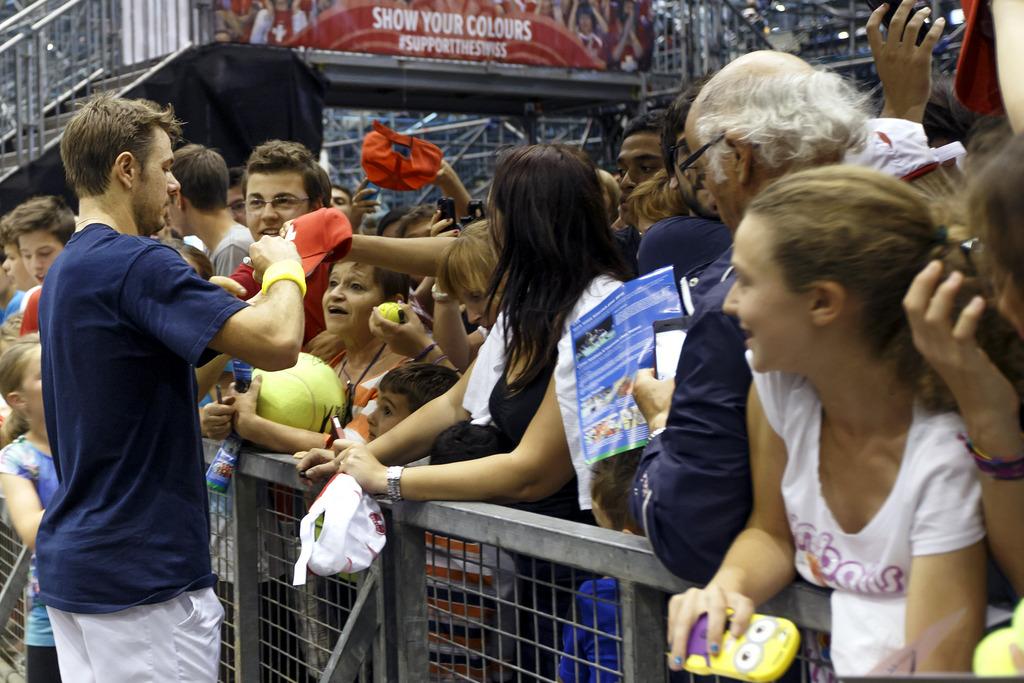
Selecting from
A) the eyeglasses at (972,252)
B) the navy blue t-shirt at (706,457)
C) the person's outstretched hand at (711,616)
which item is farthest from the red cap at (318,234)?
the eyeglasses at (972,252)

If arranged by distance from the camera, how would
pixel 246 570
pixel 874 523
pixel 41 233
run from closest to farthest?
pixel 874 523 < pixel 246 570 < pixel 41 233

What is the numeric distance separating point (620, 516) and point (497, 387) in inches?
20.5

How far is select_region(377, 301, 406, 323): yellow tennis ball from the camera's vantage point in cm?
383

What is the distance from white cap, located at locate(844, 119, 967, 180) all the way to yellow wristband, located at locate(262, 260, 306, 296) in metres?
1.35

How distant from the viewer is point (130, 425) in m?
2.83

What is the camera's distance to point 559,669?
241 cm

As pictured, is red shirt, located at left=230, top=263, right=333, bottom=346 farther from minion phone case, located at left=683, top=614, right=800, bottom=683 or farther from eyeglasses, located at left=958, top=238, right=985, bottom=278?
eyeglasses, located at left=958, top=238, right=985, bottom=278

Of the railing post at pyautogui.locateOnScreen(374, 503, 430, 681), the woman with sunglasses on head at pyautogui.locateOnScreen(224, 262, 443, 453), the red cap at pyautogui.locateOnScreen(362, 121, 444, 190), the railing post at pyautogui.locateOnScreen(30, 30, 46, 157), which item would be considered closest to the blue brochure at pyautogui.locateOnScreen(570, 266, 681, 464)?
the railing post at pyautogui.locateOnScreen(374, 503, 430, 681)

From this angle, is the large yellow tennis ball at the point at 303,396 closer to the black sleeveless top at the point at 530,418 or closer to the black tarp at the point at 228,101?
the black sleeveless top at the point at 530,418

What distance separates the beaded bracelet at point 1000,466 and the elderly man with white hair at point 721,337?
0.40 m

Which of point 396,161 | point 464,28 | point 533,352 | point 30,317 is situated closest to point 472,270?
point 533,352

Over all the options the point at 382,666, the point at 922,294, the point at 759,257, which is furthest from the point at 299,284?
the point at 922,294

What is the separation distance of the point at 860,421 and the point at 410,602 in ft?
4.74

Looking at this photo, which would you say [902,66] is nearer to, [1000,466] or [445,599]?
[1000,466]
